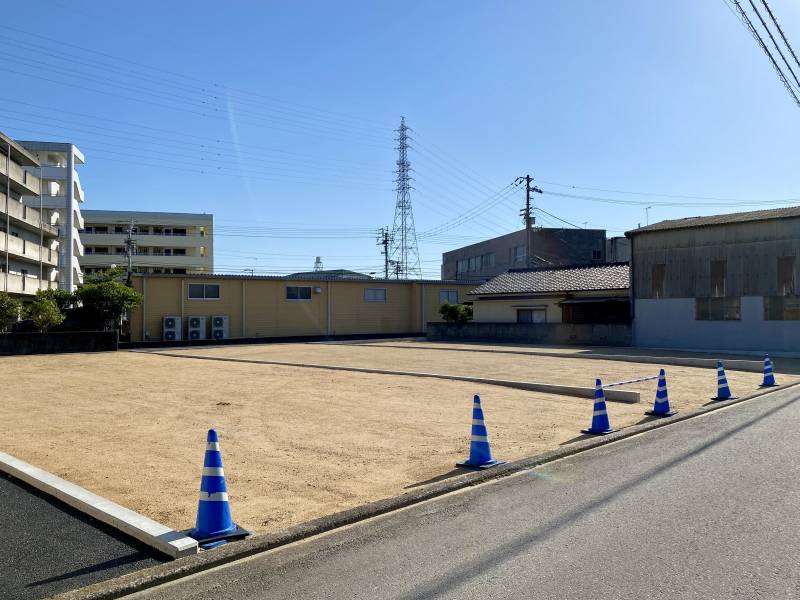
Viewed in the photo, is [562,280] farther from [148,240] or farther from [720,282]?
[148,240]

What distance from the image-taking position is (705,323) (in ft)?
94.1

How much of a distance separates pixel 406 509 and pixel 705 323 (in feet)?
89.1

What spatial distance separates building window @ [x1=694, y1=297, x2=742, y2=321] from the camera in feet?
91.3

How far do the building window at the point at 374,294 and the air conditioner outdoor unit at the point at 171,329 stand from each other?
41.2ft

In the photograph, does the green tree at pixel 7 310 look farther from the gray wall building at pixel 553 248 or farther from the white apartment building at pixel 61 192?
the gray wall building at pixel 553 248

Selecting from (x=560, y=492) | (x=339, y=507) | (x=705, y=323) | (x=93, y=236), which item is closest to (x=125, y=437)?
Answer: (x=339, y=507)

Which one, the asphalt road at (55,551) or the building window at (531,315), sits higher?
the building window at (531,315)

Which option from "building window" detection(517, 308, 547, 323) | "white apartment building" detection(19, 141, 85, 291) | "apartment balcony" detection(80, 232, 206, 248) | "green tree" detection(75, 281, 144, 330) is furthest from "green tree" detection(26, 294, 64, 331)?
"apartment balcony" detection(80, 232, 206, 248)

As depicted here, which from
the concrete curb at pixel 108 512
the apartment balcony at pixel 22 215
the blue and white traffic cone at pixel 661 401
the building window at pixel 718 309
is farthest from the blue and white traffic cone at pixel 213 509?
the apartment balcony at pixel 22 215

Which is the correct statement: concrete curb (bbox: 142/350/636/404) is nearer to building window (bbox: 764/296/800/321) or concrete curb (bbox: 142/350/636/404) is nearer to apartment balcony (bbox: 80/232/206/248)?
building window (bbox: 764/296/800/321)

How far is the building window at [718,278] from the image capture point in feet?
92.9

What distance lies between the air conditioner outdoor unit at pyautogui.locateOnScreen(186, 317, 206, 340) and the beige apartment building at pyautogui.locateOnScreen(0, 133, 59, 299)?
9580mm

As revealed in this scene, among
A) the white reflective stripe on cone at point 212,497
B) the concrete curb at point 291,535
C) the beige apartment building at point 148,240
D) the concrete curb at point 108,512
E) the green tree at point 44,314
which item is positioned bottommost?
the concrete curb at point 291,535

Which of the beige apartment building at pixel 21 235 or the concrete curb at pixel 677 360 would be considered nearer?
the concrete curb at pixel 677 360
